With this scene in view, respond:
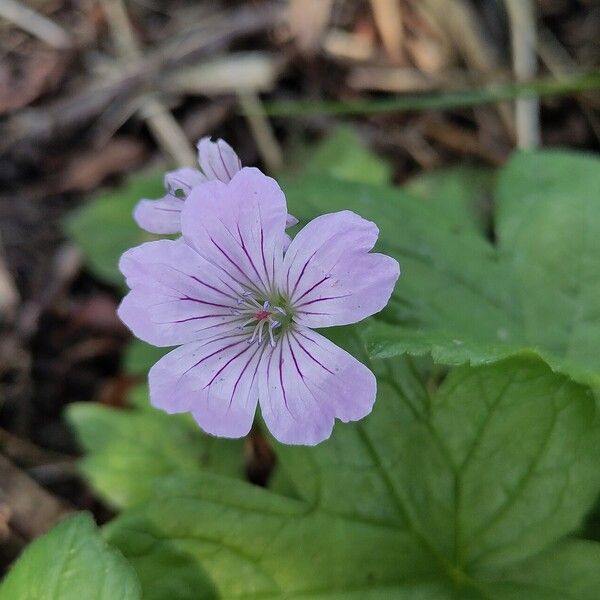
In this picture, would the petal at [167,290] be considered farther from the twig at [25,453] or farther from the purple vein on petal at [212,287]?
the twig at [25,453]

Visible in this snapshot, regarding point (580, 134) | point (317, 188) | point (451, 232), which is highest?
point (317, 188)

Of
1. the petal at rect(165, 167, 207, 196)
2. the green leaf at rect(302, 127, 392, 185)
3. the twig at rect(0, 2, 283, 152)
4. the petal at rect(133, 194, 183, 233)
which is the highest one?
the petal at rect(165, 167, 207, 196)

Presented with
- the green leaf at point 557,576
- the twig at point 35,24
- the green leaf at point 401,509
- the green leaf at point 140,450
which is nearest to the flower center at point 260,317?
the green leaf at point 401,509

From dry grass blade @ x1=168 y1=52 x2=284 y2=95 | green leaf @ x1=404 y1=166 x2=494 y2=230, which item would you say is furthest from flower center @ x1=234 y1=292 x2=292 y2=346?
dry grass blade @ x1=168 y1=52 x2=284 y2=95

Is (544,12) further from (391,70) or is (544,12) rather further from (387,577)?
(387,577)

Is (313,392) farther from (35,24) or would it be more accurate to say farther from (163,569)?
(35,24)

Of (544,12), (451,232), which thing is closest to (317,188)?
(451,232)

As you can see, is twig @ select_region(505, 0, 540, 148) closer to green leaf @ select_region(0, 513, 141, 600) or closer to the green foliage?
the green foliage
